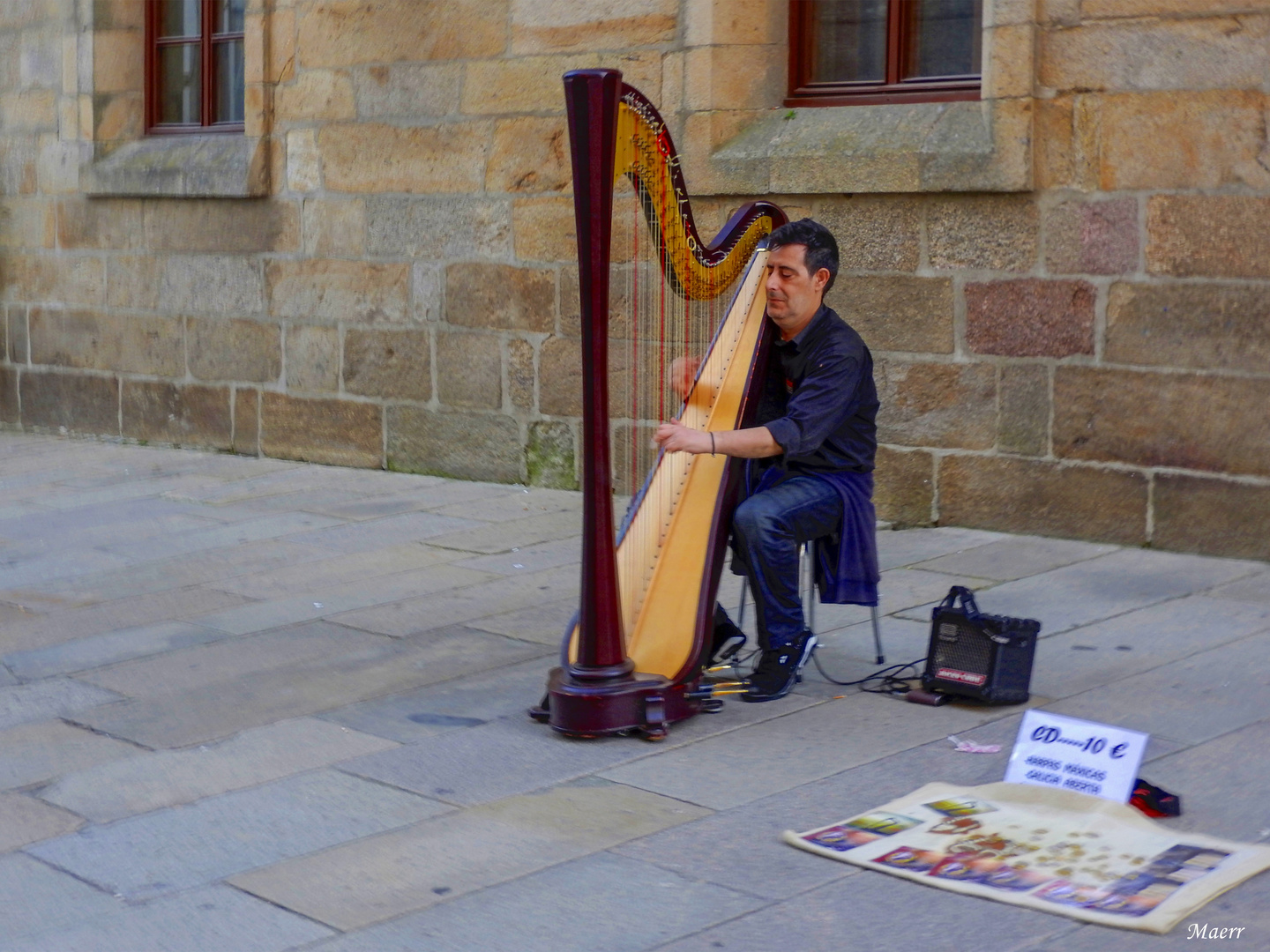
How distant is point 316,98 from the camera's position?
8.28m

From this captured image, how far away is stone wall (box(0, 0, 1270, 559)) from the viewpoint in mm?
5777

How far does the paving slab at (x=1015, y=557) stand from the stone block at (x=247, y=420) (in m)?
4.18

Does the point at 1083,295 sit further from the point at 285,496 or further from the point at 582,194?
the point at 285,496

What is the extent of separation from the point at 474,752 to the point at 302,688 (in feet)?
2.60

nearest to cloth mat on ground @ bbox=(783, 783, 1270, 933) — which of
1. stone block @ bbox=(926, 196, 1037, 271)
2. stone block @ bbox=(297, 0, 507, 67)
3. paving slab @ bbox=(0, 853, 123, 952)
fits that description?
paving slab @ bbox=(0, 853, 123, 952)

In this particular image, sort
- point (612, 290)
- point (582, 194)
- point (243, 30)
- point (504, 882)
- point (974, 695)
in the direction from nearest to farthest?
point (504, 882) < point (582, 194) < point (974, 695) < point (612, 290) < point (243, 30)

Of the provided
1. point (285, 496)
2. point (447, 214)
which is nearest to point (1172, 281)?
point (447, 214)

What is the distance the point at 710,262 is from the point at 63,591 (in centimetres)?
278

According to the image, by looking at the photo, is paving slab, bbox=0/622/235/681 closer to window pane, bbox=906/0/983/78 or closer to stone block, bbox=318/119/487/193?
stone block, bbox=318/119/487/193

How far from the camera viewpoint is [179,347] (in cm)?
910

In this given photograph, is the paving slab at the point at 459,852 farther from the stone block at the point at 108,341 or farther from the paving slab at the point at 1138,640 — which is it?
the stone block at the point at 108,341

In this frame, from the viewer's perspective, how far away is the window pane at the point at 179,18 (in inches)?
362

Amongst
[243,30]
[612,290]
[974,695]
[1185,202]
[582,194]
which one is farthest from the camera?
[243,30]

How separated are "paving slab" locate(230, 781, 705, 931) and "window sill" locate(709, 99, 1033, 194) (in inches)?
131
